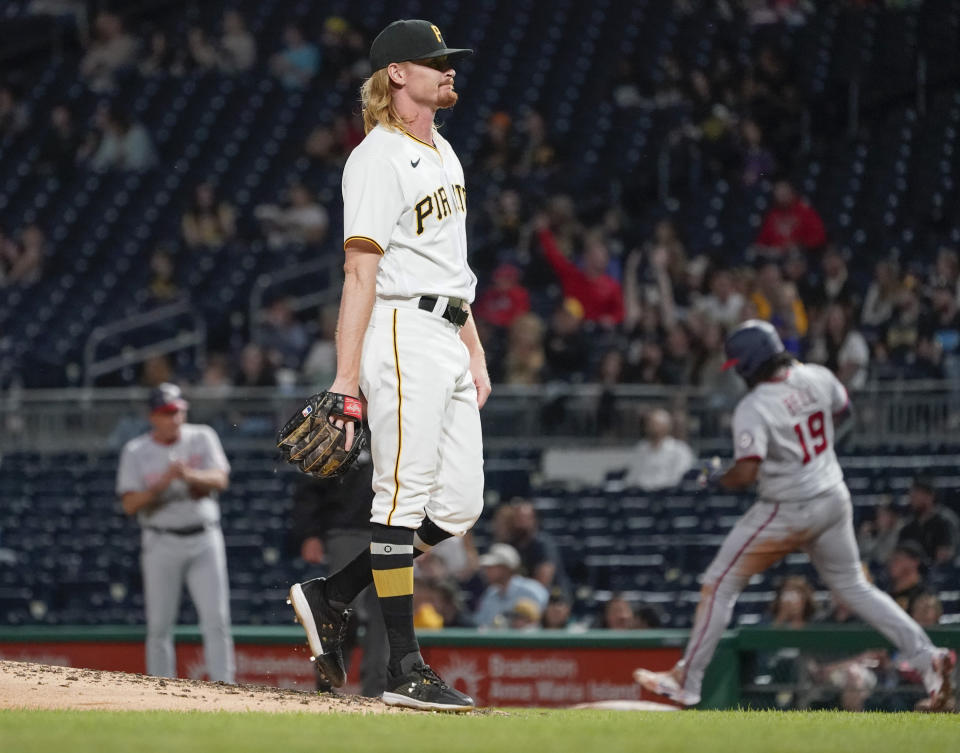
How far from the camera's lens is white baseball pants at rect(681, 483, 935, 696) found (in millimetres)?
7277

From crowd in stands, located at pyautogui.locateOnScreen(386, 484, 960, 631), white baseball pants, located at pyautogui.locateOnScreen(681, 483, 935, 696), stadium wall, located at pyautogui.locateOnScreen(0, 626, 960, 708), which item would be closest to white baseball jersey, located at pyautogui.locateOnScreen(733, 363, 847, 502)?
white baseball pants, located at pyautogui.locateOnScreen(681, 483, 935, 696)

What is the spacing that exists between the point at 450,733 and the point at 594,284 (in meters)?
9.51

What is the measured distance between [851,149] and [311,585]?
10.1 meters

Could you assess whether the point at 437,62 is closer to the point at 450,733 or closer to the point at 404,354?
the point at 404,354

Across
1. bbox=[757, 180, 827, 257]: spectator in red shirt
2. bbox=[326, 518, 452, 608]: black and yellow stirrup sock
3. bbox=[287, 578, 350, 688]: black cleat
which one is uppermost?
bbox=[757, 180, 827, 257]: spectator in red shirt

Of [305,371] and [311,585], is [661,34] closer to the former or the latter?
[305,371]

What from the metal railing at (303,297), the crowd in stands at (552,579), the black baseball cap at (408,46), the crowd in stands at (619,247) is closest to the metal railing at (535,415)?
the crowd in stands at (619,247)

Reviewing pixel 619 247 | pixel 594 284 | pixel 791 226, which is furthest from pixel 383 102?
pixel 619 247

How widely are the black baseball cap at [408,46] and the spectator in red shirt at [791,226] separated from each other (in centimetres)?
837

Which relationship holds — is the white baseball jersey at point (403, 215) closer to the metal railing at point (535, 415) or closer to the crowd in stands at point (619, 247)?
the crowd in stands at point (619, 247)

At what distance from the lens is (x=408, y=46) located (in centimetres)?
506

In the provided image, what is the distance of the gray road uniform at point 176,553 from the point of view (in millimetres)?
9188

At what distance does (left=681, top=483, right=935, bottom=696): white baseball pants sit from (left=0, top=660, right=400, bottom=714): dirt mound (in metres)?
2.40

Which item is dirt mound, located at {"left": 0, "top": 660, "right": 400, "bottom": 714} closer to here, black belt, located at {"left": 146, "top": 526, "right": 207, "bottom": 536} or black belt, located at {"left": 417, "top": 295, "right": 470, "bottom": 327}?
black belt, located at {"left": 417, "top": 295, "right": 470, "bottom": 327}
